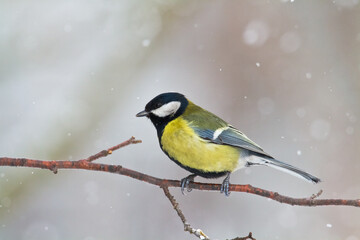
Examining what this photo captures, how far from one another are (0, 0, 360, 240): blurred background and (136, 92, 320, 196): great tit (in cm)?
213

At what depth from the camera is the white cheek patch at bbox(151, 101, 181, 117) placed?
2391 mm

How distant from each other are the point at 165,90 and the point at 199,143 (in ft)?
9.49

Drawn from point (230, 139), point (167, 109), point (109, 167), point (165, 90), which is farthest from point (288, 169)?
point (165, 90)

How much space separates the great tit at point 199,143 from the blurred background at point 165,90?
83.8 inches

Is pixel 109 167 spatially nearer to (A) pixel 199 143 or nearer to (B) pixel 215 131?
→ (A) pixel 199 143

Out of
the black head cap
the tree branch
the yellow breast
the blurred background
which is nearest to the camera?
the tree branch

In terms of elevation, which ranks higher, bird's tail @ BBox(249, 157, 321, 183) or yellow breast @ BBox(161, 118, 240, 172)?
bird's tail @ BBox(249, 157, 321, 183)

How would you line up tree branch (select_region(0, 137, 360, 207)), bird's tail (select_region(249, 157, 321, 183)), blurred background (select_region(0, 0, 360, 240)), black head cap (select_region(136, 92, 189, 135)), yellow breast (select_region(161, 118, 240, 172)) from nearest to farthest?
Answer: tree branch (select_region(0, 137, 360, 207))
bird's tail (select_region(249, 157, 321, 183))
yellow breast (select_region(161, 118, 240, 172))
black head cap (select_region(136, 92, 189, 135))
blurred background (select_region(0, 0, 360, 240))

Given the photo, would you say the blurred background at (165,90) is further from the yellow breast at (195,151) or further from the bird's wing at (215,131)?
the yellow breast at (195,151)

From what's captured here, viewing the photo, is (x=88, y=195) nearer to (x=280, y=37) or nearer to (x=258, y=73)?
(x=258, y=73)

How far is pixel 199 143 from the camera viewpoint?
7.54 ft

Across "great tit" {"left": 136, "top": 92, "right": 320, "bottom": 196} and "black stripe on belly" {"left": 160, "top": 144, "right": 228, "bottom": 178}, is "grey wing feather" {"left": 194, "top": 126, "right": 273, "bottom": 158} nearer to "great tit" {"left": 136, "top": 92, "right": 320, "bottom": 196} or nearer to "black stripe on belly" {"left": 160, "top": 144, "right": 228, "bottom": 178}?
"great tit" {"left": 136, "top": 92, "right": 320, "bottom": 196}

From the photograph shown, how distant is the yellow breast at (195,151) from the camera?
2258mm

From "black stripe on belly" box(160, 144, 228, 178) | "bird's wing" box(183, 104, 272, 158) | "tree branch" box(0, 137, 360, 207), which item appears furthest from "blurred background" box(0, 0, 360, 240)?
"tree branch" box(0, 137, 360, 207)
